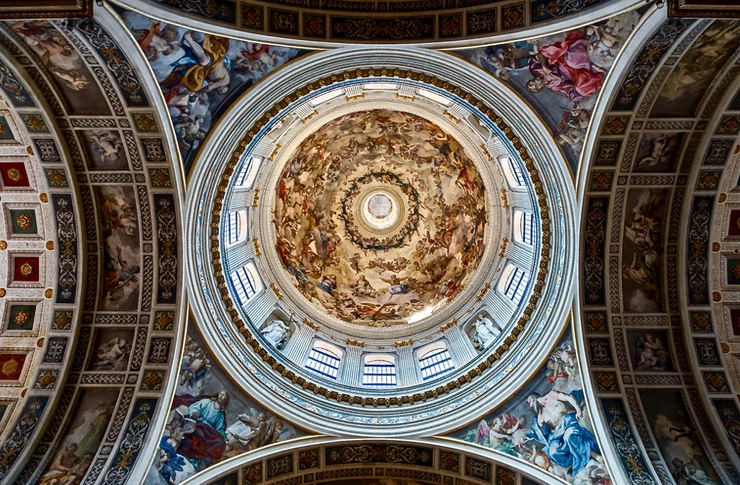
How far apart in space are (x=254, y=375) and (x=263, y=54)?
10.5 metres

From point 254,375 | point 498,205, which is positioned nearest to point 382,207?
point 498,205

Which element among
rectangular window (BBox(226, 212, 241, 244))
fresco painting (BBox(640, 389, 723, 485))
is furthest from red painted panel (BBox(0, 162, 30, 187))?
fresco painting (BBox(640, 389, 723, 485))

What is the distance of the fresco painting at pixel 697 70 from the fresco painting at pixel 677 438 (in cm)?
857

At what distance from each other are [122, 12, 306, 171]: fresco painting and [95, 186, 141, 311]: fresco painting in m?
2.48

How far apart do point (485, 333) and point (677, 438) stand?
7237mm

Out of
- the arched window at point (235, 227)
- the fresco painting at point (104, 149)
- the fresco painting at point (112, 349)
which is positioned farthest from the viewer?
the arched window at point (235, 227)

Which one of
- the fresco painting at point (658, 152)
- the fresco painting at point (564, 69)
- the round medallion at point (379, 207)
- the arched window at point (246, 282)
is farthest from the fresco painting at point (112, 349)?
the fresco painting at point (658, 152)

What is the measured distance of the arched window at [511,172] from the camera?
18.9m

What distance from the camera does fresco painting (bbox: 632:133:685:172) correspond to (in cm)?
1393

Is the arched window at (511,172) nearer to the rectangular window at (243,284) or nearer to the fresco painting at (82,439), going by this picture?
the rectangular window at (243,284)

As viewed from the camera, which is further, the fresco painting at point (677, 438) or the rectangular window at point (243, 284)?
the rectangular window at point (243, 284)

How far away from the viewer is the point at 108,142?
14.2 metres

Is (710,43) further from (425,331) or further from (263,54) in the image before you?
(425,331)

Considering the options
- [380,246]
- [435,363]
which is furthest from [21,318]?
[380,246]
